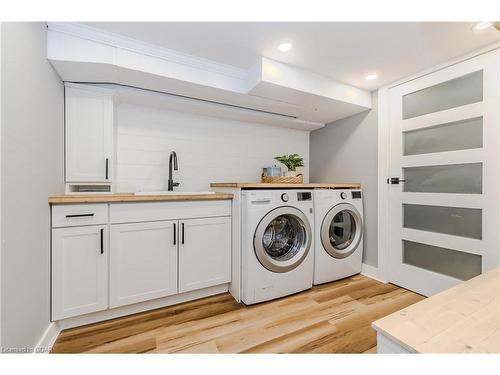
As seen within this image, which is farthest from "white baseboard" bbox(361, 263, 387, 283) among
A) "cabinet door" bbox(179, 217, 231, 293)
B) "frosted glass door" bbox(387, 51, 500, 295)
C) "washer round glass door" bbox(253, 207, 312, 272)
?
"cabinet door" bbox(179, 217, 231, 293)

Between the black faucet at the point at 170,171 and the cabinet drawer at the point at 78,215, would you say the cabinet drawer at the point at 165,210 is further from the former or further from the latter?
the black faucet at the point at 170,171

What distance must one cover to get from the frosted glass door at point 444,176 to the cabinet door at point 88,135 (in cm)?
265

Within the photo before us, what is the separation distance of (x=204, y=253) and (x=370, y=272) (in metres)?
1.79

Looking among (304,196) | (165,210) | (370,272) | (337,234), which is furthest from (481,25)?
(165,210)

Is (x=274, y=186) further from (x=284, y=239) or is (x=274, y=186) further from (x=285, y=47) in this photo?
(x=285, y=47)

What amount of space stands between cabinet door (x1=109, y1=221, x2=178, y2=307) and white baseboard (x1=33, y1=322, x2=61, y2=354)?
32cm

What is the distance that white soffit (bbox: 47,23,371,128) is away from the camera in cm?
148

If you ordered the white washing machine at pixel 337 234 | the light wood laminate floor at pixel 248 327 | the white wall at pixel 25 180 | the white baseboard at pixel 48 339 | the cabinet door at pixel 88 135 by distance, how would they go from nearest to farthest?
the white wall at pixel 25 180
the white baseboard at pixel 48 339
the light wood laminate floor at pixel 248 327
the cabinet door at pixel 88 135
the white washing machine at pixel 337 234

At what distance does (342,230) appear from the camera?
2422 mm

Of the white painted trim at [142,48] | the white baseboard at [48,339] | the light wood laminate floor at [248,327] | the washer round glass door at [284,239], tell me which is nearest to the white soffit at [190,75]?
the white painted trim at [142,48]

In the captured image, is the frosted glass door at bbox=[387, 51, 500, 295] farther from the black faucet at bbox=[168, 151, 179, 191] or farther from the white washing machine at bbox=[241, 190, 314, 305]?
the black faucet at bbox=[168, 151, 179, 191]

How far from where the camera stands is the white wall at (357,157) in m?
2.34
